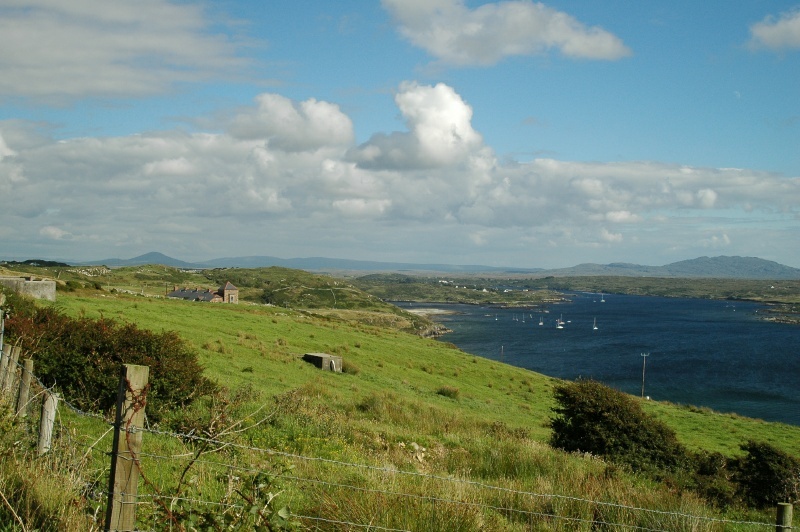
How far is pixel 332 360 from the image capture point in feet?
105

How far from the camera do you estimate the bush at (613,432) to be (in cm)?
1808

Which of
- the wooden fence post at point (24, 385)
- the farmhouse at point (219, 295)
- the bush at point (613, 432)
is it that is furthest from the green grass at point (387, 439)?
the farmhouse at point (219, 295)

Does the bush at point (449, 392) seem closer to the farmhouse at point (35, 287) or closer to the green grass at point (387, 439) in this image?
the green grass at point (387, 439)

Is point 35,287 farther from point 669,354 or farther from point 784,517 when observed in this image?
point 669,354

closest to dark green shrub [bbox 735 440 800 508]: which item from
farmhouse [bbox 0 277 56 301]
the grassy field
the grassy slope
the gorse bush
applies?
the grassy field

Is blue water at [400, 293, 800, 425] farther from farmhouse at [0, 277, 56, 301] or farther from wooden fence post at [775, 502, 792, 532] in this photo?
wooden fence post at [775, 502, 792, 532]

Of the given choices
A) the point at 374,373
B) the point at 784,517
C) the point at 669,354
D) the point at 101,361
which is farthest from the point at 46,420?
the point at 669,354

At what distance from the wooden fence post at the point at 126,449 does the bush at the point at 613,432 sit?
15.4 m

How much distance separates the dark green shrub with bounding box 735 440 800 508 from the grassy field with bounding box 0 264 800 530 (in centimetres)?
299

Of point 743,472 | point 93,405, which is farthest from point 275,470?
point 743,472

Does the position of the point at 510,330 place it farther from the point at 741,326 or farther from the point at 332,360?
the point at 332,360

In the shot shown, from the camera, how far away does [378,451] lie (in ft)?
43.9

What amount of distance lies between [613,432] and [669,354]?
302ft

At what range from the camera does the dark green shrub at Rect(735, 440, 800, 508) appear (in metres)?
15.7
